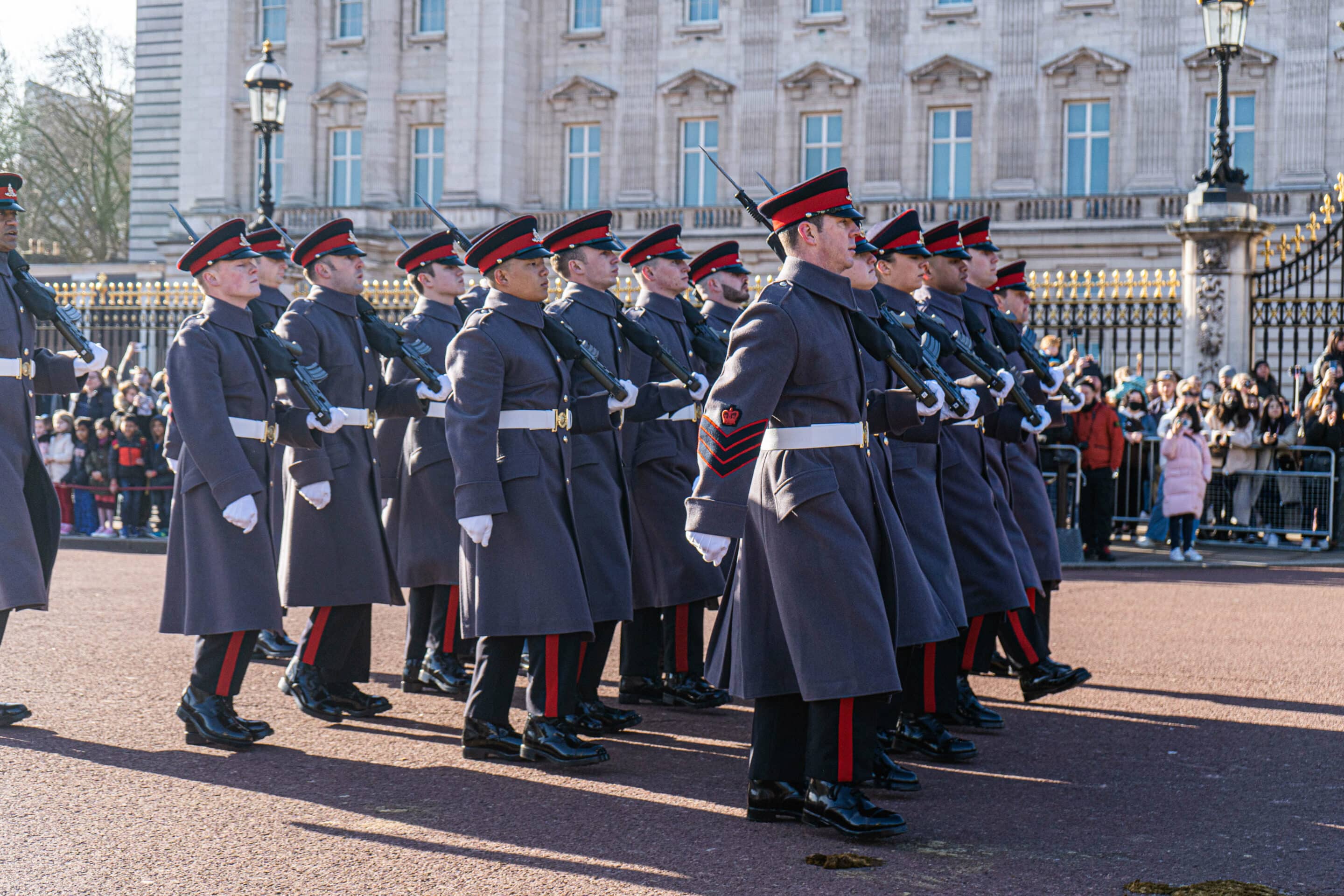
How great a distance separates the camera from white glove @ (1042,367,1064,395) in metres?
7.70

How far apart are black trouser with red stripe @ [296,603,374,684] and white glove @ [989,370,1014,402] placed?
9.24ft

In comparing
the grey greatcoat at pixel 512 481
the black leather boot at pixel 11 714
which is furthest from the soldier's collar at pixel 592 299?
the black leather boot at pixel 11 714

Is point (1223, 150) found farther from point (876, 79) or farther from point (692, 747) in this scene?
point (876, 79)

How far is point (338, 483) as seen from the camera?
719 centimetres

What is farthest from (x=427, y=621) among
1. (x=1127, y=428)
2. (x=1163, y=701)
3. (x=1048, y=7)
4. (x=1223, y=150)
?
(x=1048, y=7)

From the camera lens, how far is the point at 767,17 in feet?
108

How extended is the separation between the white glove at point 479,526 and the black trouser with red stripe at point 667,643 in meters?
1.74

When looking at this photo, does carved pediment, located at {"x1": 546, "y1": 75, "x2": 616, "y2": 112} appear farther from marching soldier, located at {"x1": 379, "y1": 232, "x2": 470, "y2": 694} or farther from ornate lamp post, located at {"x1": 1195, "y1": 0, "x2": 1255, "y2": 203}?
marching soldier, located at {"x1": 379, "y1": 232, "x2": 470, "y2": 694}

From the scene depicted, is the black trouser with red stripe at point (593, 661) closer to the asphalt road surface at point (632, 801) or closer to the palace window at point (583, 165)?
the asphalt road surface at point (632, 801)

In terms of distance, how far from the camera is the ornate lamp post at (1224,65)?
52.5ft

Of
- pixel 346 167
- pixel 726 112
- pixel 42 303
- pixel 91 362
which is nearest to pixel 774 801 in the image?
pixel 91 362

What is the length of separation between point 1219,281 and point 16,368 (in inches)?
500

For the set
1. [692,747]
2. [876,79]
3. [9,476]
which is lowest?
[692,747]

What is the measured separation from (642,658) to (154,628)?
3.53 metres
